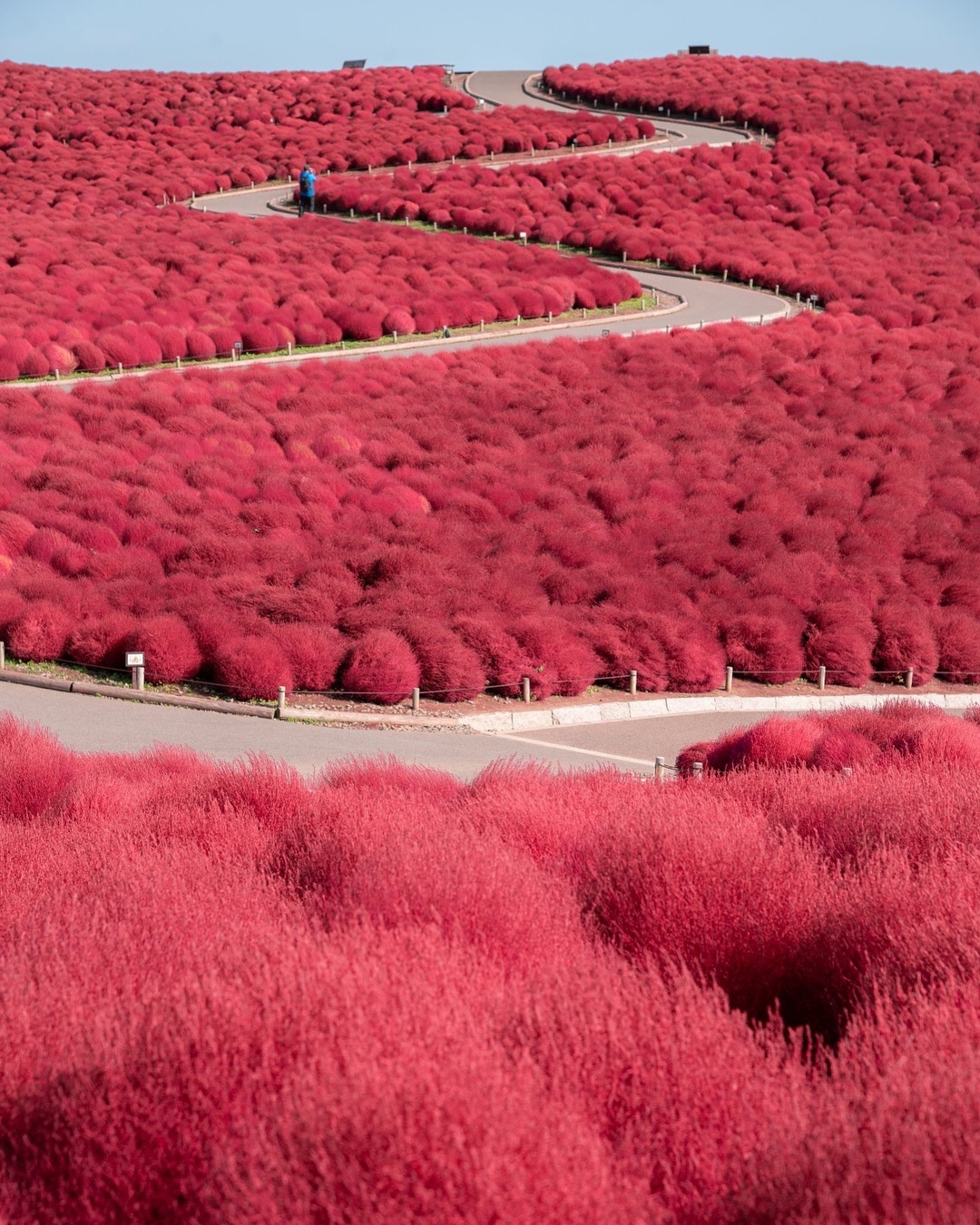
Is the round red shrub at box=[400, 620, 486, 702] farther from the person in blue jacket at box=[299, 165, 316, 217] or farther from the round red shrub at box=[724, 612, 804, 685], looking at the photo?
the person in blue jacket at box=[299, 165, 316, 217]

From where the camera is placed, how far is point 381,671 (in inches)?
551

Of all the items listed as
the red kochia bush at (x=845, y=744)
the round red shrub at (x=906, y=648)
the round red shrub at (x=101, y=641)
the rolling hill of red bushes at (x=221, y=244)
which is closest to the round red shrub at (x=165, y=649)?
the round red shrub at (x=101, y=641)

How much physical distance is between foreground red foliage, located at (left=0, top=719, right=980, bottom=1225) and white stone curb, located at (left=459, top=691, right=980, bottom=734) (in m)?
6.87

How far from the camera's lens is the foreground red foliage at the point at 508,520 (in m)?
15.2

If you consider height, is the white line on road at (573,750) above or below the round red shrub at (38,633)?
below

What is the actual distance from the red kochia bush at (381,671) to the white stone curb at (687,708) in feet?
2.53

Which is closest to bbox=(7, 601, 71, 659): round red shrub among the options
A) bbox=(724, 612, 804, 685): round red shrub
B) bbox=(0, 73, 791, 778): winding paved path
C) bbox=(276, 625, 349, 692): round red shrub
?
bbox=(0, 73, 791, 778): winding paved path

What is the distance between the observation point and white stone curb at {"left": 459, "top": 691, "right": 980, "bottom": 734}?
14007mm

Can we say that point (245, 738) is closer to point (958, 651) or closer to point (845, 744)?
point (845, 744)

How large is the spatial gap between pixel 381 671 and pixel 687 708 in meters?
3.60

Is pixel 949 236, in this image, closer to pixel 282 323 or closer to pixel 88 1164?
pixel 282 323

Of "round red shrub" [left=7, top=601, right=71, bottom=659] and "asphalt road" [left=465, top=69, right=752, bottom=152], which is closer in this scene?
"round red shrub" [left=7, top=601, right=71, bottom=659]

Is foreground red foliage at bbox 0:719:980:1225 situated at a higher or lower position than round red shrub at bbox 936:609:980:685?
higher

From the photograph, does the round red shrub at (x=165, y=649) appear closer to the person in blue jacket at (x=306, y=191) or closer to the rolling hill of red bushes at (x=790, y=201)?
the rolling hill of red bushes at (x=790, y=201)
